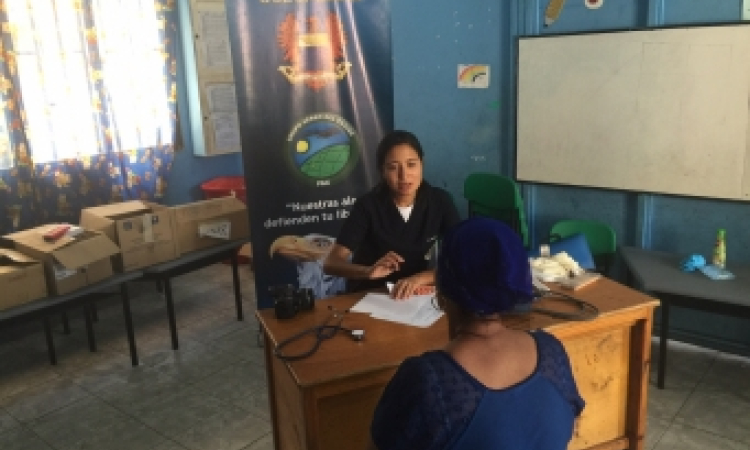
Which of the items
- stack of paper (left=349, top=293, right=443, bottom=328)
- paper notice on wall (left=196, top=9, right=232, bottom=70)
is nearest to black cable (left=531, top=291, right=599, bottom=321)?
stack of paper (left=349, top=293, right=443, bottom=328)

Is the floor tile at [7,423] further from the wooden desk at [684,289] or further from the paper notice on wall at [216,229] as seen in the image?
the wooden desk at [684,289]

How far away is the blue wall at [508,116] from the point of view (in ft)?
11.1

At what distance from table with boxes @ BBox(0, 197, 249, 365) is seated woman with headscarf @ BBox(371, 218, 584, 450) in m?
2.64

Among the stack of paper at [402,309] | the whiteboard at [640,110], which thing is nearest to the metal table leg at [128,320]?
the stack of paper at [402,309]

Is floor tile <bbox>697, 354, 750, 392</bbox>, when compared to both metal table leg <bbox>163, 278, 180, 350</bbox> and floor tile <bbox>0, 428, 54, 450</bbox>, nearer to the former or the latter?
metal table leg <bbox>163, 278, 180, 350</bbox>

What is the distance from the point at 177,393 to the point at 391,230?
5.25ft

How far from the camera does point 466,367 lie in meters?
1.14

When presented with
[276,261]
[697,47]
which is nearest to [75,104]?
[276,261]

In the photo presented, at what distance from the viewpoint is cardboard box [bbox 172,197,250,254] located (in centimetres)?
390

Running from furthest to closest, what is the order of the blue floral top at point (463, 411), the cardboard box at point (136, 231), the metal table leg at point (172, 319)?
the metal table leg at point (172, 319)
the cardboard box at point (136, 231)
the blue floral top at point (463, 411)

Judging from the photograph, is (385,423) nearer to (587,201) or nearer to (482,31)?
(587,201)

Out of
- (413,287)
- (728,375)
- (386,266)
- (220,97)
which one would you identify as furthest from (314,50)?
(728,375)

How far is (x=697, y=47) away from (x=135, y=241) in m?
3.29

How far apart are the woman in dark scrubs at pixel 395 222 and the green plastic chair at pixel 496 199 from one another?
96 centimetres
